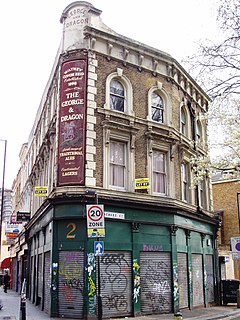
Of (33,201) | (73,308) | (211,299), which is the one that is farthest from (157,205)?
(33,201)

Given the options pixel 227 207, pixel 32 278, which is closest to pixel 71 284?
pixel 32 278

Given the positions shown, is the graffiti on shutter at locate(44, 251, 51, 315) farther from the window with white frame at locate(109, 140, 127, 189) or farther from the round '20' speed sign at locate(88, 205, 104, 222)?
the round '20' speed sign at locate(88, 205, 104, 222)

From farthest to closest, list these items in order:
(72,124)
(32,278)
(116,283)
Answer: (32,278), (72,124), (116,283)

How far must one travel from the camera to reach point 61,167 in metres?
16.0

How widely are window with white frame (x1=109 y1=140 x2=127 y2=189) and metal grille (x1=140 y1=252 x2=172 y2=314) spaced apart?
10.3 feet

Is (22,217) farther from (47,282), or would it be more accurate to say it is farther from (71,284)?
(71,284)

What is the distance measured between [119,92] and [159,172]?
410cm

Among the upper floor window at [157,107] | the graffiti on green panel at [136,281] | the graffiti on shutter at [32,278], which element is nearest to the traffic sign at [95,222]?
the graffiti on green panel at [136,281]

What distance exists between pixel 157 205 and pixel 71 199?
404cm

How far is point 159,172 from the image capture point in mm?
18422

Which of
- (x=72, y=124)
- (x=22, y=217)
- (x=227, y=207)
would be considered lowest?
(x=22, y=217)

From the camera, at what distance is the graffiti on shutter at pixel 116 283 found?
586 inches

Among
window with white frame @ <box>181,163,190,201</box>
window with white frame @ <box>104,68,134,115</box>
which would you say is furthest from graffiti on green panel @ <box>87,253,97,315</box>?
window with white frame @ <box>181,163,190,201</box>

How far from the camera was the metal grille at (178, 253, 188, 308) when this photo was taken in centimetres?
1789
